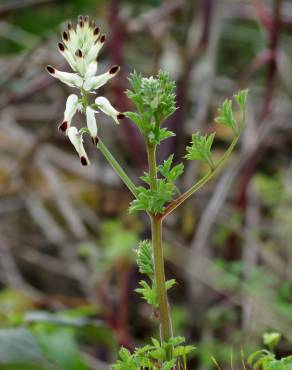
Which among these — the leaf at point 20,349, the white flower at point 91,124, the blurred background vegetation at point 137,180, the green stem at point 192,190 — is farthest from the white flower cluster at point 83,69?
the blurred background vegetation at point 137,180

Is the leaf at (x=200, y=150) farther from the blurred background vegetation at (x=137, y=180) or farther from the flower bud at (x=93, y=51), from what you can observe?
the blurred background vegetation at (x=137, y=180)

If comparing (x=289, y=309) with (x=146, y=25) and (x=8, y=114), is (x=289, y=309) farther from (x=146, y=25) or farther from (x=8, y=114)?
(x=8, y=114)

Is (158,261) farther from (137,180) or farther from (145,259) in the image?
(137,180)

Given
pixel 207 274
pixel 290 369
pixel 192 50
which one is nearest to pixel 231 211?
pixel 207 274

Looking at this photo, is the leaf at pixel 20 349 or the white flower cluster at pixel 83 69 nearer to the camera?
the white flower cluster at pixel 83 69

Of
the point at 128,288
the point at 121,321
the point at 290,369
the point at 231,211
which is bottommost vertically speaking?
the point at 290,369

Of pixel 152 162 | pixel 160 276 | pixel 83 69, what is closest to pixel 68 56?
pixel 83 69
